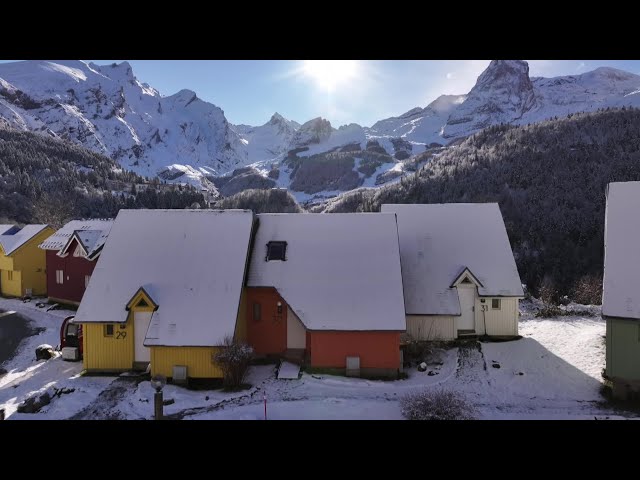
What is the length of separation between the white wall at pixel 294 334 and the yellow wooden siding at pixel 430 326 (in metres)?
5.37

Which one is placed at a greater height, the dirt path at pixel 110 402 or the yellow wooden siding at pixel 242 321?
the yellow wooden siding at pixel 242 321

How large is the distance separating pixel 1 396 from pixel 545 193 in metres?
79.6

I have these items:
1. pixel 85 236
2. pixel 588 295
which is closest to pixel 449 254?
pixel 588 295

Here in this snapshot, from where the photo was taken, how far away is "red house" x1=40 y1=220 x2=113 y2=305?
96.2 feet

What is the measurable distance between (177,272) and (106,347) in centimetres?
425

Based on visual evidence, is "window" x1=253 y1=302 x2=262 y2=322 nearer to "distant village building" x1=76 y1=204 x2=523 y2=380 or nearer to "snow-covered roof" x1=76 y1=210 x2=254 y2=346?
"distant village building" x1=76 y1=204 x2=523 y2=380

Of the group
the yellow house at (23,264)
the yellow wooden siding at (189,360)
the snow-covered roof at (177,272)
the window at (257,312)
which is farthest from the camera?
the yellow house at (23,264)

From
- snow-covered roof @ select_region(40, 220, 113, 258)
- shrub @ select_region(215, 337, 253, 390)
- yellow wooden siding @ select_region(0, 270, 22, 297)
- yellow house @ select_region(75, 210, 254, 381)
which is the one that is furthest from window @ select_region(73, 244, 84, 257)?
shrub @ select_region(215, 337, 253, 390)

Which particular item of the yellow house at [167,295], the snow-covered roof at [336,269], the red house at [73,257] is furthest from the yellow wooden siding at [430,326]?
the red house at [73,257]

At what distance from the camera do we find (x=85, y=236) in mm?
29531

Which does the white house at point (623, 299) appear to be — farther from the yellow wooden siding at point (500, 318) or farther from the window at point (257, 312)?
the window at point (257, 312)

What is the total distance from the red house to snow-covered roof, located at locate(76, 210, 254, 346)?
33.0 ft

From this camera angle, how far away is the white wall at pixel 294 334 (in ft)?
63.1
